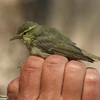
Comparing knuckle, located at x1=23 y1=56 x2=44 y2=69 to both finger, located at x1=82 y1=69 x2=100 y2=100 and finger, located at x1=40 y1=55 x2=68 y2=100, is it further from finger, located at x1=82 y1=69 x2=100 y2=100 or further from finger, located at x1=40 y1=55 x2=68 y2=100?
finger, located at x1=82 y1=69 x2=100 y2=100

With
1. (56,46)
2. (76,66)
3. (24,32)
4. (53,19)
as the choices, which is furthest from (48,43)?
(53,19)

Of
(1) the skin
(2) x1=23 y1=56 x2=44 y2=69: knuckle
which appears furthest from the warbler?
(1) the skin

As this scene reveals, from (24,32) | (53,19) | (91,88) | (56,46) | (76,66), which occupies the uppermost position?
(53,19)

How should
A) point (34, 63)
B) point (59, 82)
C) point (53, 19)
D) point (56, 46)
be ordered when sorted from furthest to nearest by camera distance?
point (53, 19), point (56, 46), point (34, 63), point (59, 82)

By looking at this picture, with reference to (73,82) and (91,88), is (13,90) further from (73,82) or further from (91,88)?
(91,88)

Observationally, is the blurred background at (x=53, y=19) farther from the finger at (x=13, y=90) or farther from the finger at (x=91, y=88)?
the finger at (x=91, y=88)

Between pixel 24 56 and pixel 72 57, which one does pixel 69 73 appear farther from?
pixel 24 56

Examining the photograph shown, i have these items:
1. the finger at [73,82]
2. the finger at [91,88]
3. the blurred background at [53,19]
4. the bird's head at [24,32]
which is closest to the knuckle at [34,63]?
the finger at [73,82]
